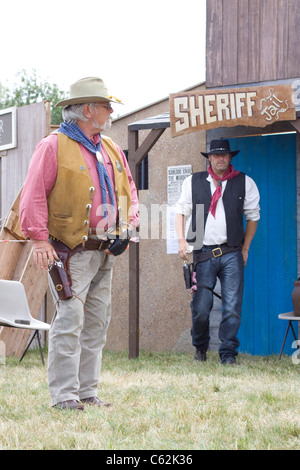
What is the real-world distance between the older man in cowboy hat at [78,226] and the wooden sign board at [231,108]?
235 cm

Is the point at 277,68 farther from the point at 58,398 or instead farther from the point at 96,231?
the point at 58,398

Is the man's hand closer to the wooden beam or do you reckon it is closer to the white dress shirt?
the white dress shirt

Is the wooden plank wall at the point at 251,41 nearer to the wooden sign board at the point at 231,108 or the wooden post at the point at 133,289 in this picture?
the wooden sign board at the point at 231,108

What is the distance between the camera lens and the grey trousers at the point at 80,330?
4.15 meters

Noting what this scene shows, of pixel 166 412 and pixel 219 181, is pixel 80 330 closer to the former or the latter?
pixel 166 412

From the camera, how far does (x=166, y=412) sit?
4012 mm

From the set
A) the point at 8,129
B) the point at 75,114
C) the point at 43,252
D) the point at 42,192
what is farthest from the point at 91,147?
the point at 8,129

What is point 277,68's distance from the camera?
757cm

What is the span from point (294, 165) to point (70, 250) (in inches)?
152

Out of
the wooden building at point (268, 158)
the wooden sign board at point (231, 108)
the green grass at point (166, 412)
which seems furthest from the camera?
the wooden building at point (268, 158)

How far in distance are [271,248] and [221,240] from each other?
1.09 meters

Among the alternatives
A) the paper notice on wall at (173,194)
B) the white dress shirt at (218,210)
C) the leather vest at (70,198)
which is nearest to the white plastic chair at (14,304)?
the white dress shirt at (218,210)

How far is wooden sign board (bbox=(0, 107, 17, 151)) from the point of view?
8.83m
